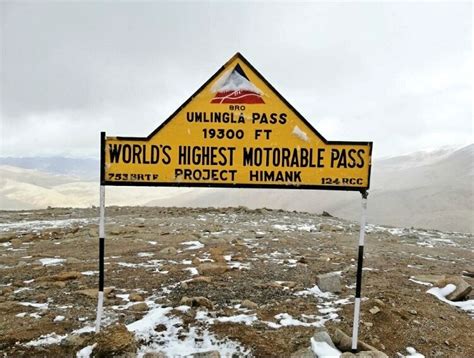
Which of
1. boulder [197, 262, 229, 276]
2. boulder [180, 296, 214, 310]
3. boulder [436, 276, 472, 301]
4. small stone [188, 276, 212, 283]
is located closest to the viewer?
boulder [180, 296, 214, 310]

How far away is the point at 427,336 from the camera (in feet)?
17.0

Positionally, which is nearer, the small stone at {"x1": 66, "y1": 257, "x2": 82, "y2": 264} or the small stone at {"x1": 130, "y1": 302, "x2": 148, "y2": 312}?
the small stone at {"x1": 130, "y1": 302, "x2": 148, "y2": 312}

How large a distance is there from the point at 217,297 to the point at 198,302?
0.54 m

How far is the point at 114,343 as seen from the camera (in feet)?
14.6

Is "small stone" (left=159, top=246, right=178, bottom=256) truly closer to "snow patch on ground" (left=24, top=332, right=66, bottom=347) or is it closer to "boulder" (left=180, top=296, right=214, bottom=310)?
"boulder" (left=180, top=296, right=214, bottom=310)

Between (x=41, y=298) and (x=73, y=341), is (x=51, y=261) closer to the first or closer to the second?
(x=41, y=298)

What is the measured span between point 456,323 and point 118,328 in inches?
195

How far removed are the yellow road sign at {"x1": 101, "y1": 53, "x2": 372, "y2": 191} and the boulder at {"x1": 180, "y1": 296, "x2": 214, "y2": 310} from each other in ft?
6.60

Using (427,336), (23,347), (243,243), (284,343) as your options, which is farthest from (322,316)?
(243,243)

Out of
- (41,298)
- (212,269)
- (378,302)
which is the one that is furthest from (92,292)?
(378,302)

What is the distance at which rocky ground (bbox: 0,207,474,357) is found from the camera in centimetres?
475

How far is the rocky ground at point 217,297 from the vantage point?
475cm

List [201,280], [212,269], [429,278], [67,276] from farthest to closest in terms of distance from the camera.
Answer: [429,278]
[212,269]
[67,276]
[201,280]

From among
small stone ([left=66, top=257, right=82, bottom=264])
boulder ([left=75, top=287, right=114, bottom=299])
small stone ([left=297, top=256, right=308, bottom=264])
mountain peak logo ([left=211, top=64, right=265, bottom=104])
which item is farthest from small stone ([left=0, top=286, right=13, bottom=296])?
small stone ([left=297, top=256, right=308, bottom=264])
